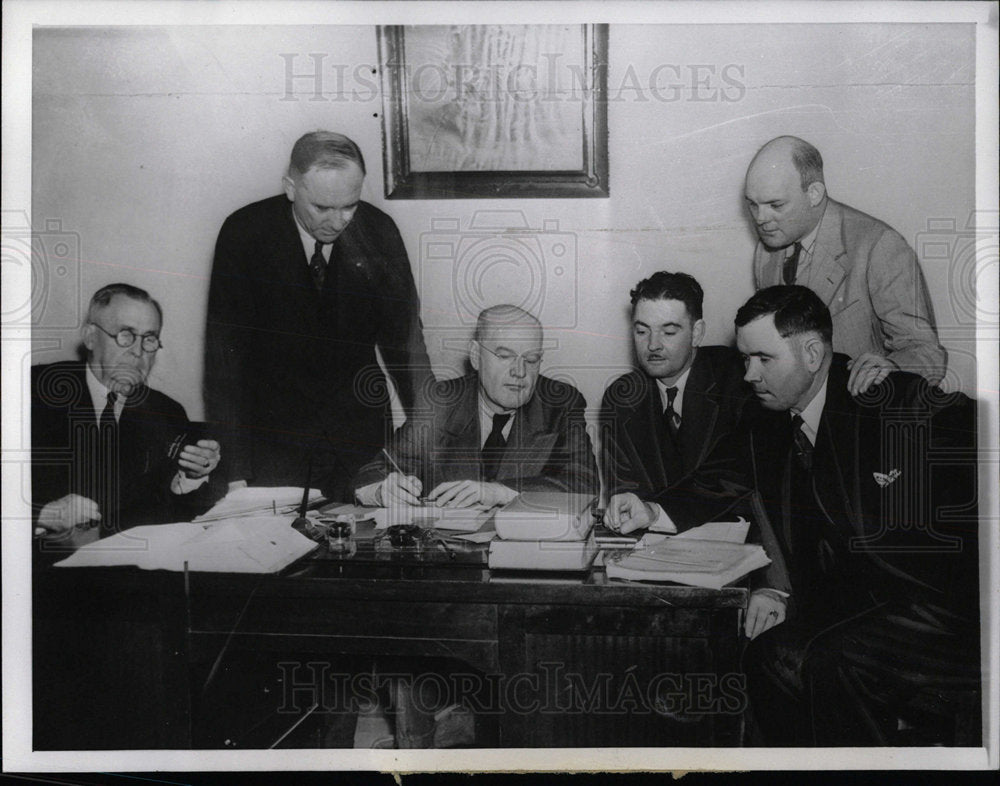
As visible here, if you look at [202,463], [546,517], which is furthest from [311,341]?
[546,517]

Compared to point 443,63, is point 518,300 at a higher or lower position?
lower

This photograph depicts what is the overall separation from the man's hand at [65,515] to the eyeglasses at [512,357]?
1149 mm

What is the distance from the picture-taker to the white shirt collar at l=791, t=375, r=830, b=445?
221 centimetres

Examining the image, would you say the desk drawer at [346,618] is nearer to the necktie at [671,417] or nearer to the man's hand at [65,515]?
the man's hand at [65,515]

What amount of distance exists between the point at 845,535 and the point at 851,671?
0.36m

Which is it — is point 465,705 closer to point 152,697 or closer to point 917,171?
point 152,697

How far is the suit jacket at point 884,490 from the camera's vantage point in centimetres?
220

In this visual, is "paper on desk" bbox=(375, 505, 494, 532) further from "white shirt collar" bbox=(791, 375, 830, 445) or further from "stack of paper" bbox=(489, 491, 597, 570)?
"white shirt collar" bbox=(791, 375, 830, 445)

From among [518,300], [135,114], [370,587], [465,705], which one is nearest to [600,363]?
[518,300]

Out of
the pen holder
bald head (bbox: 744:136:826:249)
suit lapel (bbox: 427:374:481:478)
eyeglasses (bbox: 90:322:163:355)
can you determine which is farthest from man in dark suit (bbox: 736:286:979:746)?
eyeglasses (bbox: 90:322:163:355)

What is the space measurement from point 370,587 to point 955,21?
219cm

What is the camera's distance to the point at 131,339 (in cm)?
224

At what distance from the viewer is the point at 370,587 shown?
2.13 meters

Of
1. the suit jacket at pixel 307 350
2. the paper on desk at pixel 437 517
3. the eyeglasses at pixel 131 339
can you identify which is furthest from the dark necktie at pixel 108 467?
the paper on desk at pixel 437 517
